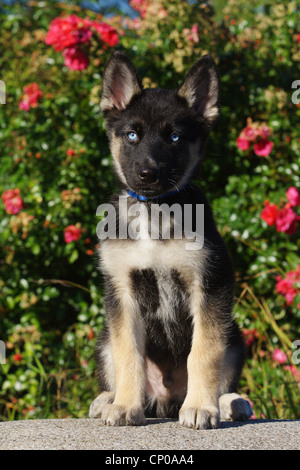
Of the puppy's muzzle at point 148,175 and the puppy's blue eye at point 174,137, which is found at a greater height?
the puppy's blue eye at point 174,137

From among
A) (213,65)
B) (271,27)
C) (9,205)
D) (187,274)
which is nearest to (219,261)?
(187,274)

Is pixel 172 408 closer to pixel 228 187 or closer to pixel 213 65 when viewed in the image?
pixel 213 65

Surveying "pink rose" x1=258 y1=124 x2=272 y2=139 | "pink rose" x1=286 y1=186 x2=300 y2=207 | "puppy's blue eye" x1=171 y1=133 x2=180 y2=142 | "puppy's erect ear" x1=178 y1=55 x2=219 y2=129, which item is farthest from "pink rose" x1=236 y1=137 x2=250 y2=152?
"puppy's blue eye" x1=171 y1=133 x2=180 y2=142

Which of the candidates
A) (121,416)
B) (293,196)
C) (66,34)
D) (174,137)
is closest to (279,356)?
(293,196)

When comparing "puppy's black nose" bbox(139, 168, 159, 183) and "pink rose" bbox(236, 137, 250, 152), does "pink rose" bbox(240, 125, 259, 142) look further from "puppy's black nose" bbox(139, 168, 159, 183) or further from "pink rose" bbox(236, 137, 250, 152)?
"puppy's black nose" bbox(139, 168, 159, 183)

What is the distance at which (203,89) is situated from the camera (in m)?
3.94

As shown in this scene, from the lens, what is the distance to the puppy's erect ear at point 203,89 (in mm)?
3826

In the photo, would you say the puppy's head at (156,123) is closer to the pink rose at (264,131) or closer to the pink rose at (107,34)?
the pink rose at (264,131)

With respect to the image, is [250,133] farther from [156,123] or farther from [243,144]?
[156,123]

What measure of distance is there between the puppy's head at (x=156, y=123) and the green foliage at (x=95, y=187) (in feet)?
6.05

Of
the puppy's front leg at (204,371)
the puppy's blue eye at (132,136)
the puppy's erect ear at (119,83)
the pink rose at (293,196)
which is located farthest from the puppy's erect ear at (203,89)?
the pink rose at (293,196)

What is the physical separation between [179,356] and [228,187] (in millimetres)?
2494

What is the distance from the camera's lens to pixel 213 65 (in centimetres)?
385

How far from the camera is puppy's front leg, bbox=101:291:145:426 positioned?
334cm
